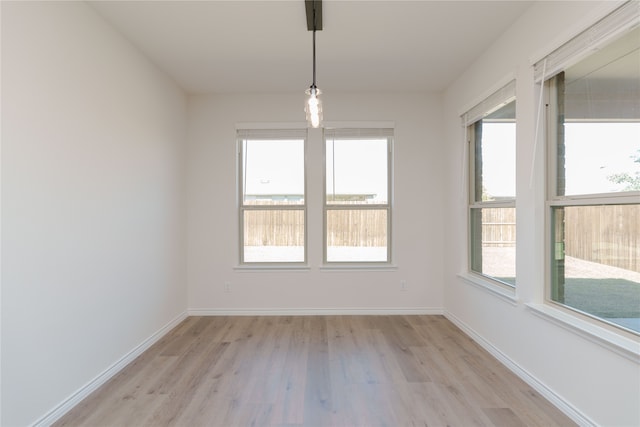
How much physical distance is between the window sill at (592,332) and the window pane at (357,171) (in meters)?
2.25

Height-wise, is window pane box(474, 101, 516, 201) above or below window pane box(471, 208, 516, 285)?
above

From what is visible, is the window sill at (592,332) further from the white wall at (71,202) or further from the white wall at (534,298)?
the white wall at (71,202)

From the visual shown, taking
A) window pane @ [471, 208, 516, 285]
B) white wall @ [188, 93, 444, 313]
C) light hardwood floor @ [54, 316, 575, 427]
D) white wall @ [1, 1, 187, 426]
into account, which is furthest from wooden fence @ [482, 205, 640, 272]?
white wall @ [1, 1, 187, 426]

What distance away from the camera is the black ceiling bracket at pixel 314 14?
2312mm

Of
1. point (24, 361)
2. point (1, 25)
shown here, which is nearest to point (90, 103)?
point (1, 25)

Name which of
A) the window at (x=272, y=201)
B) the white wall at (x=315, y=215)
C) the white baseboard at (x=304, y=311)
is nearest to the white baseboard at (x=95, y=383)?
the white baseboard at (x=304, y=311)

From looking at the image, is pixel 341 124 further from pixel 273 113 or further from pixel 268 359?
pixel 268 359

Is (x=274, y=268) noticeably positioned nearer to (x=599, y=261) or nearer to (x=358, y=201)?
(x=358, y=201)

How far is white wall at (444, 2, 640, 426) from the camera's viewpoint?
1.78 m

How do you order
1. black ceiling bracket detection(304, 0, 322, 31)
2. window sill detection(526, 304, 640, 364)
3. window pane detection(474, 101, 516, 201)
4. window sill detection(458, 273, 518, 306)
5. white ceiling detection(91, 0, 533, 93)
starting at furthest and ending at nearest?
window pane detection(474, 101, 516, 201) → window sill detection(458, 273, 518, 306) → white ceiling detection(91, 0, 533, 93) → black ceiling bracket detection(304, 0, 322, 31) → window sill detection(526, 304, 640, 364)


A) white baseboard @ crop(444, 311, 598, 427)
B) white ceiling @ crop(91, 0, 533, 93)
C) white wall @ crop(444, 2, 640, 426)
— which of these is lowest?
white baseboard @ crop(444, 311, 598, 427)

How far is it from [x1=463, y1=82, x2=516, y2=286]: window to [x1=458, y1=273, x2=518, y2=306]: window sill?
65 millimetres

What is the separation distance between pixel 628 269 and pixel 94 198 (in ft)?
11.4

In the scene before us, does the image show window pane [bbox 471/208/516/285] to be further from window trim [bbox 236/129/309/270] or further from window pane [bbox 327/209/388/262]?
window trim [bbox 236/129/309/270]
